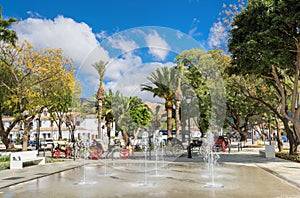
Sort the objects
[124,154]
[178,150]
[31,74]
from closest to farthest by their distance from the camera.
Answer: [124,154] → [178,150] → [31,74]

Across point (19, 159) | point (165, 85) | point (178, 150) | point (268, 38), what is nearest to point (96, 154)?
point (178, 150)

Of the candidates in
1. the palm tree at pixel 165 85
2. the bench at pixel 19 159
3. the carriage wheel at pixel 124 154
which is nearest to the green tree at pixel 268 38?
the palm tree at pixel 165 85

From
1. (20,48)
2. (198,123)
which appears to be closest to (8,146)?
(20,48)

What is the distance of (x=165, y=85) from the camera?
→ 26141 millimetres

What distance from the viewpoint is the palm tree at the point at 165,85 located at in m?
23.0

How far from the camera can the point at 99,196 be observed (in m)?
7.68

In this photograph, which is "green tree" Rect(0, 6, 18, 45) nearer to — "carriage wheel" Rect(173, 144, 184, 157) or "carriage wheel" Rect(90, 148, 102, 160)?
"carriage wheel" Rect(90, 148, 102, 160)

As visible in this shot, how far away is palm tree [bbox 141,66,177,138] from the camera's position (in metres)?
23.0

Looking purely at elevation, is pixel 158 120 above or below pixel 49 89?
below

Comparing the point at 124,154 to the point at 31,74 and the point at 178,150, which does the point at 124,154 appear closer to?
the point at 178,150

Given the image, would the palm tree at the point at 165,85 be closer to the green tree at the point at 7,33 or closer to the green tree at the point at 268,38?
the green tree at the point at 268,38

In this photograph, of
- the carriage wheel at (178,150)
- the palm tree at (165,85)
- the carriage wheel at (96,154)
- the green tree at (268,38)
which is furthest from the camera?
the palm tree at (165,85)

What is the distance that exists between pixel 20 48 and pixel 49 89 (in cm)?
408

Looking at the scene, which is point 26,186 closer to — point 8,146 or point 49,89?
point 49,89
